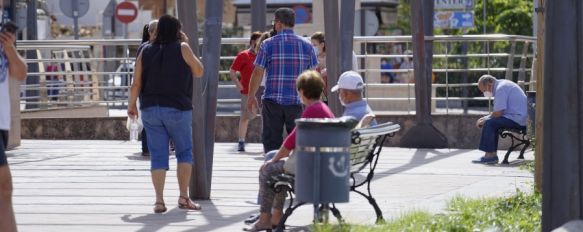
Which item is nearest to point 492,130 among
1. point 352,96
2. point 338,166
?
point 352,96

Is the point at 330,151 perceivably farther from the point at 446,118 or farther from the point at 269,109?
the point at 446,118

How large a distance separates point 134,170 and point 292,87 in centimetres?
336

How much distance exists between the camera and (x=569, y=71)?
32.5ft

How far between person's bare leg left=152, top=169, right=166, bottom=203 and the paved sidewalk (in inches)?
6.0

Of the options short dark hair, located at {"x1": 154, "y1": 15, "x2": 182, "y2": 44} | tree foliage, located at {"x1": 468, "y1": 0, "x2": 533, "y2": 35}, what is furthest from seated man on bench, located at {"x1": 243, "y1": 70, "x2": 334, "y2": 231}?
tree foliage, located at {"x1": 468, "y1": 0, "x2": 533, "y2": 35}

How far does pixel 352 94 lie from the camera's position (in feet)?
35.6

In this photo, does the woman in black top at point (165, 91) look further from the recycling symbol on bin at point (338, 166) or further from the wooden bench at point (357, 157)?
the recycling symbol on bin at point (338, 166)

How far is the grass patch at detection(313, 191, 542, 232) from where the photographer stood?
392 inches

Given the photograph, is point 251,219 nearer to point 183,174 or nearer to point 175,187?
point 183,174

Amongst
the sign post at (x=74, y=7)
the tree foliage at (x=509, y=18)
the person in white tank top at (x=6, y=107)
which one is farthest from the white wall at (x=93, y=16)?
the person in white tank top at (x=6, y=107)

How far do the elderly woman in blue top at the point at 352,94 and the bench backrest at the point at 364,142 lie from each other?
251 millimetres

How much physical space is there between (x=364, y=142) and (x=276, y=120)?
3.05 m

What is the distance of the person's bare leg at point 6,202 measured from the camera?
9094 mm

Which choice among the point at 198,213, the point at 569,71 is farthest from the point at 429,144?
the point at 569,71
